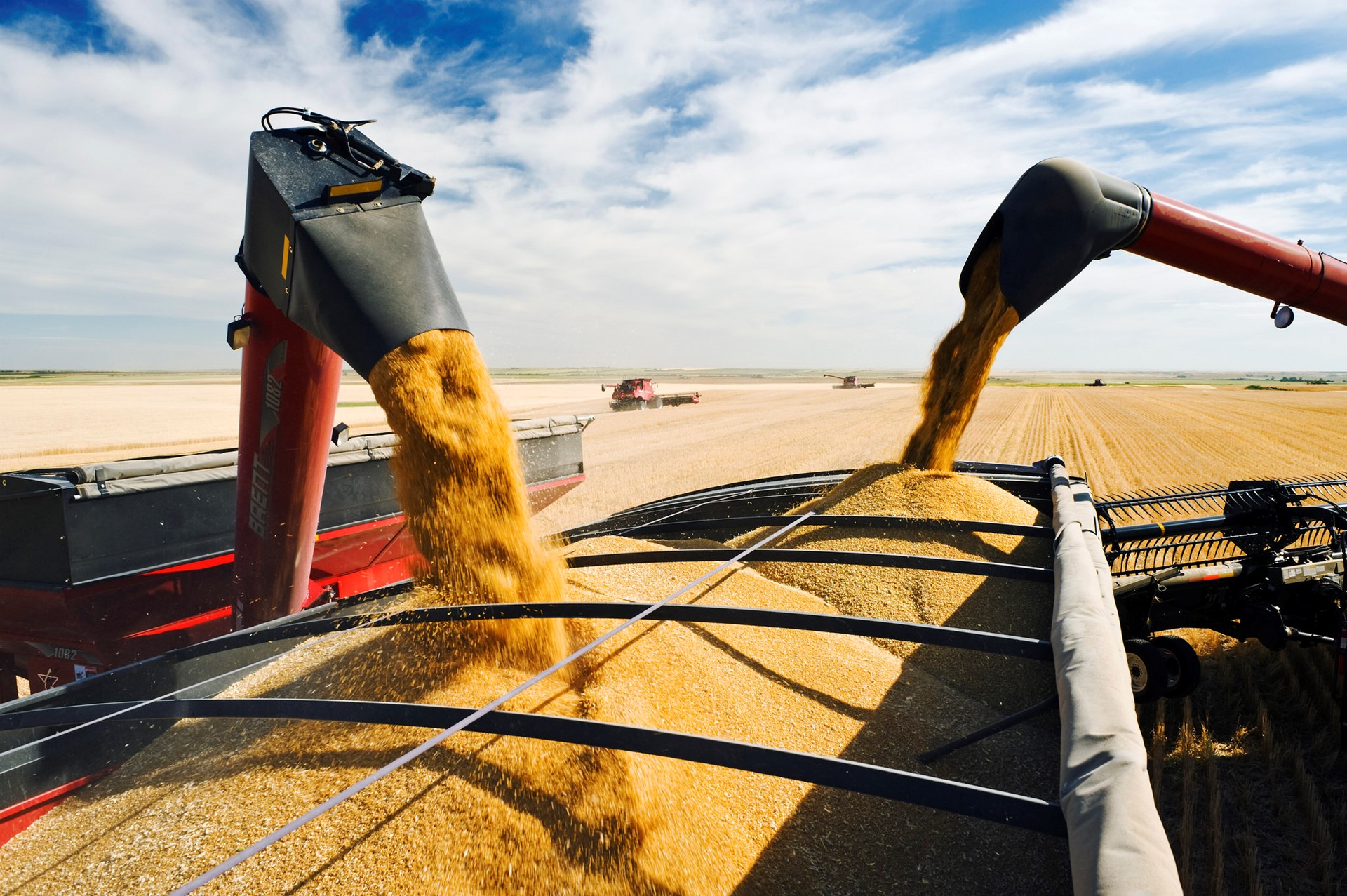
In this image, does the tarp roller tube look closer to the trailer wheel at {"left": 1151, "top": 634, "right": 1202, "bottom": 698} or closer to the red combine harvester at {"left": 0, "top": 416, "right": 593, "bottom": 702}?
the trailer wheel at {"left": 1151, "top": 634, "right": 1202, "bottom": 698}

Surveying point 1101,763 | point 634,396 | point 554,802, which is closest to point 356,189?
point 554,802

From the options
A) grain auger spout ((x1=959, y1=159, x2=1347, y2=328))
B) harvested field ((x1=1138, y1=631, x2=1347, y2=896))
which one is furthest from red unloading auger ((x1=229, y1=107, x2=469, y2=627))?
harvested field ((x1=1138, y1=631, x2=1347, y2=896))

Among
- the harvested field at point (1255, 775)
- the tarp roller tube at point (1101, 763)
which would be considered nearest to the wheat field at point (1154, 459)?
the harvested field at point (1255, 775)

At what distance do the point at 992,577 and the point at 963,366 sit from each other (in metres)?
1.50

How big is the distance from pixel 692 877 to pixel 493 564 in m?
1.10

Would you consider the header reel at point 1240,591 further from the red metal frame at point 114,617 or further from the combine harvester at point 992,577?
the red metal frame at point 114,617

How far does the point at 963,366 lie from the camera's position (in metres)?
3.88

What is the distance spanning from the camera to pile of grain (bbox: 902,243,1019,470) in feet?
12.2

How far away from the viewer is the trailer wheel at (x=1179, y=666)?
10.2ft

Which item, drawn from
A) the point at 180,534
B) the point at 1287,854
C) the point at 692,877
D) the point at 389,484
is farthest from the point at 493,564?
the point at 1287,854

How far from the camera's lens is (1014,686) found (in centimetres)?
251

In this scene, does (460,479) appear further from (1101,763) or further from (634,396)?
(634,396)

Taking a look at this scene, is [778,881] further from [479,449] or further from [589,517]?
[589,517]

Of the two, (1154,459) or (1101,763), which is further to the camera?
(1154,459)
